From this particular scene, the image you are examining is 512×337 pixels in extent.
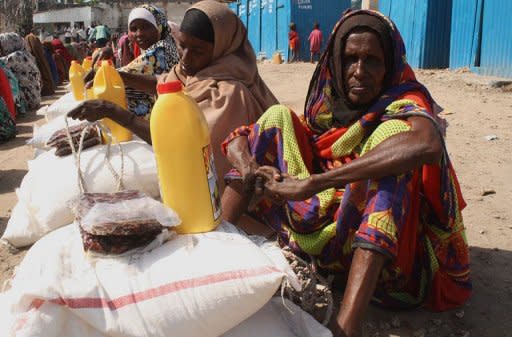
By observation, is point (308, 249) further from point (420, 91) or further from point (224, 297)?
point (420, 91)

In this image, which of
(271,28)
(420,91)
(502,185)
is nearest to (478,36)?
(502,185)

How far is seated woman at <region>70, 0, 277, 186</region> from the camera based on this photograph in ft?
7.43

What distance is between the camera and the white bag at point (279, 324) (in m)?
1.40

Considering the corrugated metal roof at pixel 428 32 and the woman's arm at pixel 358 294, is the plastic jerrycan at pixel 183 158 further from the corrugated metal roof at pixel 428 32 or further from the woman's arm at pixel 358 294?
the corrugated metal roof at pixel 428 32

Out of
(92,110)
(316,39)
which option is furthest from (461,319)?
(316,39)

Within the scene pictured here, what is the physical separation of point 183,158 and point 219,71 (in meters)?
1.03

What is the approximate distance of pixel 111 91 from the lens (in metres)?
2.39

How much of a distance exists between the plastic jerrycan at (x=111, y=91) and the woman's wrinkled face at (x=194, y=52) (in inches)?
14.2

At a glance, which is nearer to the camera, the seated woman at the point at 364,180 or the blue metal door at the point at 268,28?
the seated woman at the point at 364,180

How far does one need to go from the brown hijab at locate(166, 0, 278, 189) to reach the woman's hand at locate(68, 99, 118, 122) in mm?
461

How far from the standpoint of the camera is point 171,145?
144 cm

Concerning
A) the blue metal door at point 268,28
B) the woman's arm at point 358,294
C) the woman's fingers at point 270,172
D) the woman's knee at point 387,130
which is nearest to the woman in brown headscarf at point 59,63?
the blue metal door at point 268,28

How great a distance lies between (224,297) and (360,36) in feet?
3.35

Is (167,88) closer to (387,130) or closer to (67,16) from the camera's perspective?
(387,130)
